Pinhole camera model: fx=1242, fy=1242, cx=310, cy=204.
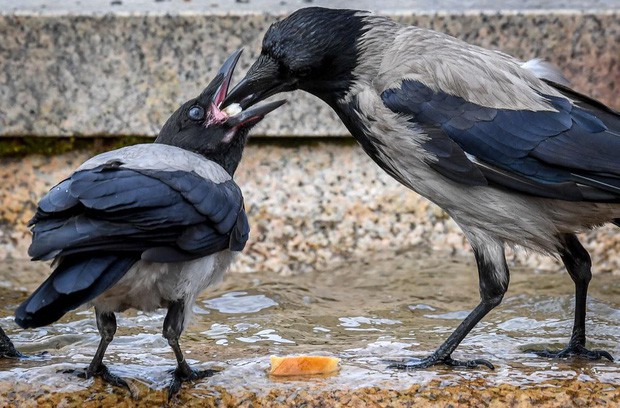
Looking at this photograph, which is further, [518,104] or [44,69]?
[44,69]

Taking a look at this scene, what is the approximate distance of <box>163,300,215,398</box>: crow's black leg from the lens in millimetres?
4160

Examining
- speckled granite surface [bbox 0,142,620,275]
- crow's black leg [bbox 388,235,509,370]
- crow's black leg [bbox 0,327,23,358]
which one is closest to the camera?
crow's black leg [bbox 0,327,23,358]

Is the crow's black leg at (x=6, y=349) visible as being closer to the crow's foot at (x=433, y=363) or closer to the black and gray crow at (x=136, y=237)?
the black and gray crow at (x=136, y=237)

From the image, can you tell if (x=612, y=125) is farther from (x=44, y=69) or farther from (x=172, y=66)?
(x=44, y=69)

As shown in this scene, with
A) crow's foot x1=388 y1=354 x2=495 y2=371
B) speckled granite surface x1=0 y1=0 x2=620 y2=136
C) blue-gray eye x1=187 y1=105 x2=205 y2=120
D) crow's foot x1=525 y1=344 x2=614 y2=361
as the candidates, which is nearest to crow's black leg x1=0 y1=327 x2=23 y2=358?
blue-gray eye x1=187 y1=105 x2=205 y2=120

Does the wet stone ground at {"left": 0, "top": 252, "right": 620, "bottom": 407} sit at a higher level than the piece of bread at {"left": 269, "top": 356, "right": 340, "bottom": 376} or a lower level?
lower

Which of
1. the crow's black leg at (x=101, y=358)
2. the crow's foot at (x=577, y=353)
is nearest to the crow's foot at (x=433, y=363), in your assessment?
the crow's foot at (x=577, y=353)

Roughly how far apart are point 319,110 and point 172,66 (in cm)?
85

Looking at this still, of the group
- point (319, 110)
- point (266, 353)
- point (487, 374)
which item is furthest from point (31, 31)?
point (487, 374)

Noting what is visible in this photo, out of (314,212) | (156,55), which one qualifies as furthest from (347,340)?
(156,55)

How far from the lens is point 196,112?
5.04 meters

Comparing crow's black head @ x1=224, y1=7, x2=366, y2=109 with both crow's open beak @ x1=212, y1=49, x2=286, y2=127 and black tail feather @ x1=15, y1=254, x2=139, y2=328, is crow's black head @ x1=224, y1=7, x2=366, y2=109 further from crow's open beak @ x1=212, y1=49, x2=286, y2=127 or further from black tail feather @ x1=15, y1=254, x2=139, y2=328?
black tail feather @ x1=15, y1=254, x2=139, y2=328

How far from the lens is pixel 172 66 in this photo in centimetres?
689

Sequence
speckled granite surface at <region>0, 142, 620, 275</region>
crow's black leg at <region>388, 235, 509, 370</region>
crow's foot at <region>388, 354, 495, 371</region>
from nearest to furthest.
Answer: crow's foot at <region>388, 354, 495, 371</region>, crow's black leg at <region>388, 235, 509, 370</region>, speckled granite surface at <region>0, 142, 620, 275</region>
